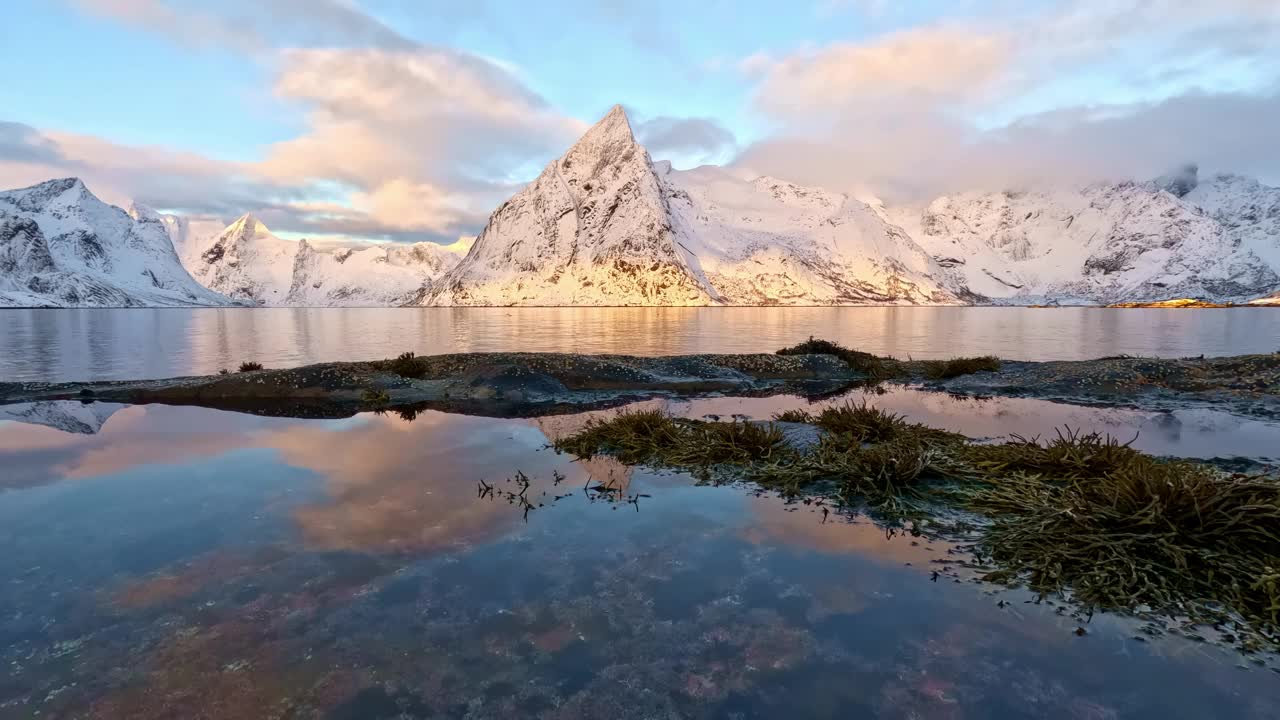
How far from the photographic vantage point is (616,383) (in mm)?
23578

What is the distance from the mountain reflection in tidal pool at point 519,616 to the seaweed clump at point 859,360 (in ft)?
67.2

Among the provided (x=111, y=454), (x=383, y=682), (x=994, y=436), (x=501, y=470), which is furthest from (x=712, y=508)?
(x=111, y=454)

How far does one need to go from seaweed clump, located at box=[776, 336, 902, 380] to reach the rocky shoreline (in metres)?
0.10

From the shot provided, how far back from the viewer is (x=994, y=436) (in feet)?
44.1

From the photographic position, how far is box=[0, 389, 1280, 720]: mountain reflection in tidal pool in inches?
163

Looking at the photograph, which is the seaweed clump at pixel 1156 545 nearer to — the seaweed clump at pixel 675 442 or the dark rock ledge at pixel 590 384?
the seaweed clump at pixel 675 442

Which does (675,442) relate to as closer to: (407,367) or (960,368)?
(407,367)

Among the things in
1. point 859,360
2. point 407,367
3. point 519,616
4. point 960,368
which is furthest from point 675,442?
point 960,368

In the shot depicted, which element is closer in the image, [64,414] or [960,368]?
[64,414]

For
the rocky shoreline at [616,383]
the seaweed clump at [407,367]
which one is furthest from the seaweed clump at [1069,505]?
the seaweed clump at [407,367]

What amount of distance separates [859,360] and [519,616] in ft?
84.5

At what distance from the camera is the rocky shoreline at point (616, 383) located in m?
18.5

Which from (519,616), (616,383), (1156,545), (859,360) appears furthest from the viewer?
(859,360)

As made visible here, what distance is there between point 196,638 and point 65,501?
5635 millimetres
